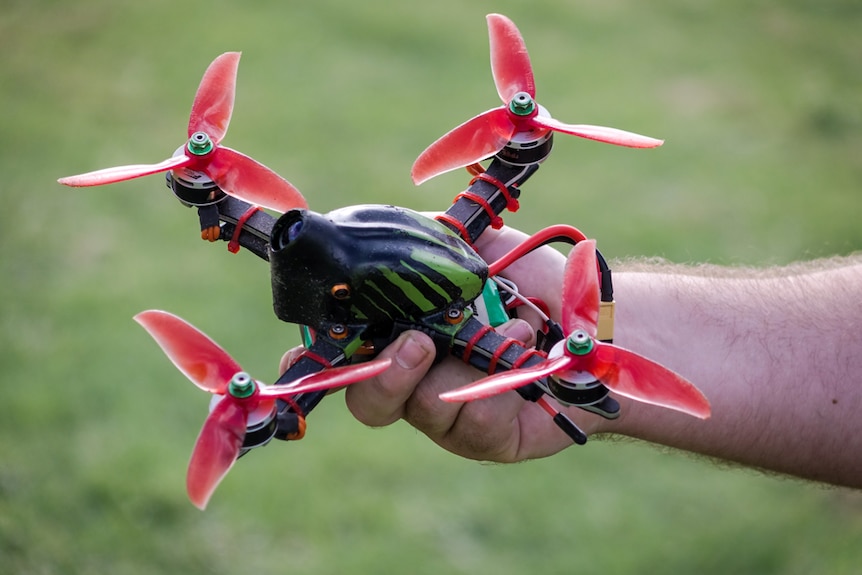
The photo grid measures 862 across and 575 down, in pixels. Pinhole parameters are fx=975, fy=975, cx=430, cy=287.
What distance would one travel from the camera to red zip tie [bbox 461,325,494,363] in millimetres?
2211

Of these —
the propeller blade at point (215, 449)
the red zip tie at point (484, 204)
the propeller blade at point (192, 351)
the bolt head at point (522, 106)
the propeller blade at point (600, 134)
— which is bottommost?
the propeller blade at point (215, 449)

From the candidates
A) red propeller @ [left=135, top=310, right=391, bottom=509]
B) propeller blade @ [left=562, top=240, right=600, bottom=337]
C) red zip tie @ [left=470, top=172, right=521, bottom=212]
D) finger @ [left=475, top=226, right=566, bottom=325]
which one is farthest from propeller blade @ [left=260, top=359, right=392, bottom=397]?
finger @ [left=475, top=226, right=566, bottom=325]

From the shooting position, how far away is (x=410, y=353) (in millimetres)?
2213

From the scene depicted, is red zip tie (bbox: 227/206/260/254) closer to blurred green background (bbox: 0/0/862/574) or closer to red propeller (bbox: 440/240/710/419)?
red propeller (bbox: 440/240/710/419)

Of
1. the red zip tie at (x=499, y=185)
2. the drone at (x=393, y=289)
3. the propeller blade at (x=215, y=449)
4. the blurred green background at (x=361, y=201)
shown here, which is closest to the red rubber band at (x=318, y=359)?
the drone at (x=393, y=289)

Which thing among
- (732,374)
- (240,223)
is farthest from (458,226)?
(732,374)

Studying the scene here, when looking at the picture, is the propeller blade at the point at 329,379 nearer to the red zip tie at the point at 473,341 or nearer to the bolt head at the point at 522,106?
the red zip tie at the point at 473,341

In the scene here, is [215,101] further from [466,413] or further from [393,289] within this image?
[466,413]

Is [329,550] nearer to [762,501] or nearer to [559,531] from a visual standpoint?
[559,531]

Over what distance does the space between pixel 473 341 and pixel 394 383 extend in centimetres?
22

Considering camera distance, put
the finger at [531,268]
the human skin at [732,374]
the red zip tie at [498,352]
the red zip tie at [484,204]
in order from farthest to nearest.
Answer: the finger at [531,268]
the human skin at [732,374]
the red zip tie at [484,204]
the red zip tie at [498,352]

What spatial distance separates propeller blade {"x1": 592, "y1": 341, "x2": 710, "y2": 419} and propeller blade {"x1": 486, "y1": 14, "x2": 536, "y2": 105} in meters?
0.81

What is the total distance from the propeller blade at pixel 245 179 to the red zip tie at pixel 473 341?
0.52 m

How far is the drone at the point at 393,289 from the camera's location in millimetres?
1986
